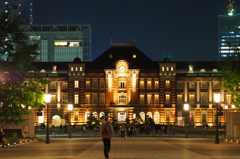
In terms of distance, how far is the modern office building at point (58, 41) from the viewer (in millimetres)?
179625

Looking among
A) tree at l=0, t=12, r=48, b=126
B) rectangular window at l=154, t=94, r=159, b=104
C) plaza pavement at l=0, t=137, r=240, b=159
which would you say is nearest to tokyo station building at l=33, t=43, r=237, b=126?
rectangular window at l=154, t=94, r=159, b=104

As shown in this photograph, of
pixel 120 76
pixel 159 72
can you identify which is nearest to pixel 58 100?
pixel 120 76

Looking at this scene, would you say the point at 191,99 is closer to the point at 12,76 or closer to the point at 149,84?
the point at 149,84

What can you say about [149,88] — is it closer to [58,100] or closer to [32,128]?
[58,100]

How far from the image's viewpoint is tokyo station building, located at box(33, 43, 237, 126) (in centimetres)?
10869

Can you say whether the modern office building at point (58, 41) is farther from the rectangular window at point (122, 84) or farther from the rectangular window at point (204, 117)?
the rectangular window at point (204, 117)

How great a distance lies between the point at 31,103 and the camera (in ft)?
158

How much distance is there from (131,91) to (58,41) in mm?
75610

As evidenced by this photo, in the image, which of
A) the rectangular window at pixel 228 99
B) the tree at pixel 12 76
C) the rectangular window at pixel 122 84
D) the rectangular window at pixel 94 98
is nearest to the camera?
the tree at pixel 12 76

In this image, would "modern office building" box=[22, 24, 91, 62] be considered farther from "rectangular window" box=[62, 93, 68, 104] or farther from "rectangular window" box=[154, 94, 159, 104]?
"rectangular window" box=[154, 94, 159, 104]

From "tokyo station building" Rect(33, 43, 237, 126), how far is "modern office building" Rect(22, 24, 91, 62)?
68.2 metres

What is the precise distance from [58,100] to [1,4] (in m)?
86.5

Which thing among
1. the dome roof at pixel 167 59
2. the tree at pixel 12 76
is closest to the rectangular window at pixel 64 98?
the dome roof at pixel 167 59

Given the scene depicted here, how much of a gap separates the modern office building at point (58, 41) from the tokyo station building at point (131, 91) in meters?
68.2
